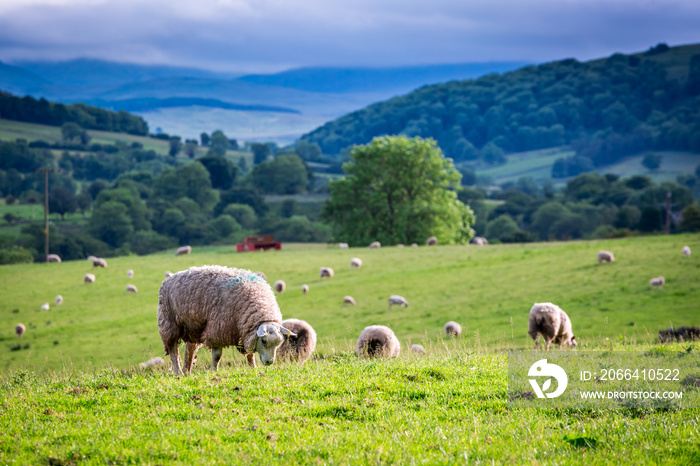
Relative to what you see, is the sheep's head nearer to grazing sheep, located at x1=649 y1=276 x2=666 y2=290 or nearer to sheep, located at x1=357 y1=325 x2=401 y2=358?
sheep, located at x1=357 y1=325 x2=401 y2=358

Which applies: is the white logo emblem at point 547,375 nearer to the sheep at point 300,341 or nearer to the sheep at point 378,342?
the sheep at point 378,342

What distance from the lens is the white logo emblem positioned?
9.59 metres

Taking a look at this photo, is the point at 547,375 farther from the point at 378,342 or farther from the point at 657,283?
the point at 657,283

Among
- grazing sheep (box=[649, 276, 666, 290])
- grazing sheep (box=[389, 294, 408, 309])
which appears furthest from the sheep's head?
grazing sheep (box=[649, 276, 666, 290])

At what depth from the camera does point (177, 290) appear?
1339cm

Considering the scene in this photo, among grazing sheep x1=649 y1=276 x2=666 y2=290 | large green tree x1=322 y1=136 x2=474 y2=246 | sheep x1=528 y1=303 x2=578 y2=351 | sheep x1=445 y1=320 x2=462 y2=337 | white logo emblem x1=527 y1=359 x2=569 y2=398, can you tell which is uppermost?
large green tree x1=322 y1=136 x2=474 y2=246

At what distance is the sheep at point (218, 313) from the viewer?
42.1 ft

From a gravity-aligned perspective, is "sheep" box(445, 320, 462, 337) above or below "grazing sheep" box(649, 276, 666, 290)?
below

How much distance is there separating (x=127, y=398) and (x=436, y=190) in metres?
64.1

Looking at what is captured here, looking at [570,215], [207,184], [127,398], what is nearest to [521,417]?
[127,398]

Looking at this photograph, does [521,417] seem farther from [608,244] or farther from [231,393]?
[608,244]

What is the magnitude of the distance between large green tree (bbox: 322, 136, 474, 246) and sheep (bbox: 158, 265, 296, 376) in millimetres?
56074

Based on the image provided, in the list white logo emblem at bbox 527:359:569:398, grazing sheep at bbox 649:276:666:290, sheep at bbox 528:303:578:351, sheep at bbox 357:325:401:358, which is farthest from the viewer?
grazing sheep at bbox 649:276:666:290

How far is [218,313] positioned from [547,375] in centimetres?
689
